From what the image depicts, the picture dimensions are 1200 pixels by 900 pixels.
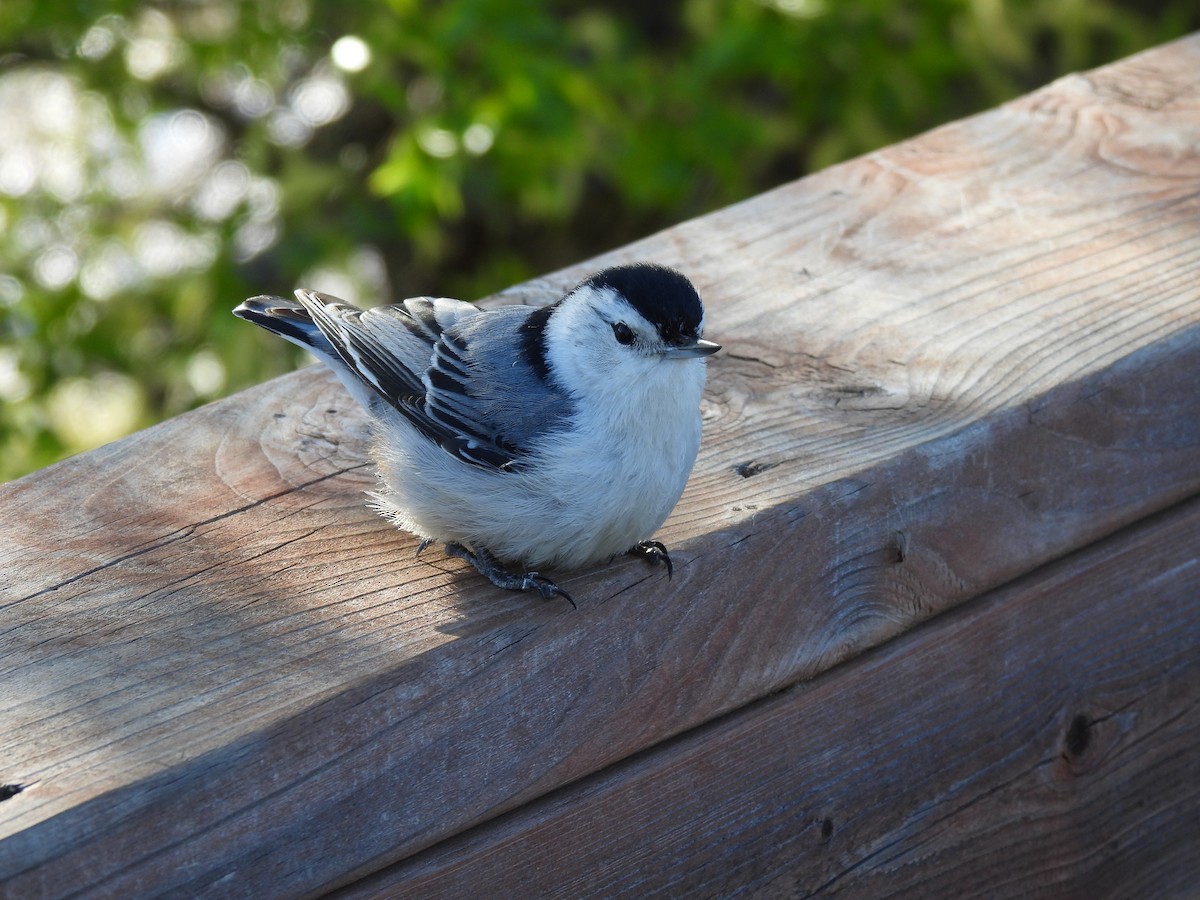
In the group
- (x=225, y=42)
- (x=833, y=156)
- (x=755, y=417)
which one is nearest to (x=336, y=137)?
(x=225, y=42)

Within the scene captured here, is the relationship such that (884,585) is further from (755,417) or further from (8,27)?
(8,27)

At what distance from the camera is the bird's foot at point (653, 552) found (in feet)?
5.34

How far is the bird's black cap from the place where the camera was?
1880 mm

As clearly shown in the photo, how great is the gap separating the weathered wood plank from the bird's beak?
0.50m

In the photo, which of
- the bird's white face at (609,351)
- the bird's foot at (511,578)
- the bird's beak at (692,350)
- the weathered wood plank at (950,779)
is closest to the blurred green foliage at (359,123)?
the bird's white face at (609,351)

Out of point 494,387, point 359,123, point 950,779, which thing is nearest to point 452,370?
point 494,387

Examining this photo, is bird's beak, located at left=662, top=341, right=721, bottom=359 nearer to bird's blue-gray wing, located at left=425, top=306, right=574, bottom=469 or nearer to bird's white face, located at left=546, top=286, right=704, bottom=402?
bird's white face, located at left=546, top=286, right=704, bottom=402

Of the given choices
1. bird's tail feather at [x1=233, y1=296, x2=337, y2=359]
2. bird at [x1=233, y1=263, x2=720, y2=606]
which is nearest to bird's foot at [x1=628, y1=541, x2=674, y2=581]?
bird at [x1=233, y1=263, x2=720, y2=606]

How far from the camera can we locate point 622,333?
2.01 meters

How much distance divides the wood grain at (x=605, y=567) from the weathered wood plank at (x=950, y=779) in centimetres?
4

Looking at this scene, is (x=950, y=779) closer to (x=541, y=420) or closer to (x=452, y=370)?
(x=541, y=420)

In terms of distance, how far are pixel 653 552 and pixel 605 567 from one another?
82mm

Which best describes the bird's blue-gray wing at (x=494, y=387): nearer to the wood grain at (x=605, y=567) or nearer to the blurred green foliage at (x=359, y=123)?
Result: the wood grain at (x=605, y=567)

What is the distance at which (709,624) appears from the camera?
159cm
